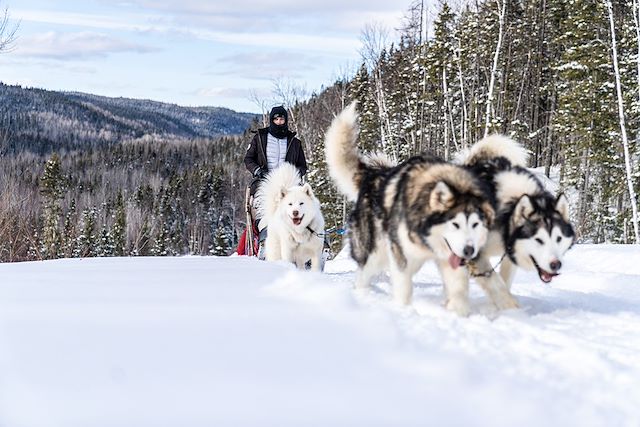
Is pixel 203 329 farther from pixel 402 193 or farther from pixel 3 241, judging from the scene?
pixel 3 241

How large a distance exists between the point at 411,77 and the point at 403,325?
90.6 ft

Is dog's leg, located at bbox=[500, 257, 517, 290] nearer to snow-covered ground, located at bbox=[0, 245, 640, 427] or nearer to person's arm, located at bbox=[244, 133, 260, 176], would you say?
snow-covered ground, located at bbox=[0, 245, 640, 427]

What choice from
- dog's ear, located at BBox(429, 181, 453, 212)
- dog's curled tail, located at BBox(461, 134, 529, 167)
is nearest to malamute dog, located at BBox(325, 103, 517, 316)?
dog's ear, located at BBox(429, 181, 453, 212)

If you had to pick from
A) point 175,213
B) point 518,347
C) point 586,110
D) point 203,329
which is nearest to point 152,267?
point 203,329

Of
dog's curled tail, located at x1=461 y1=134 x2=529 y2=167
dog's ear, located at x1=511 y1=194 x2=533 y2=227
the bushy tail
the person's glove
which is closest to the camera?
dog's ear, located at x1=511 y1=194 x2=533 y2=227

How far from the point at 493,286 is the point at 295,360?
78.6 inches

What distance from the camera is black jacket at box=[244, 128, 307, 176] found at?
8164mm

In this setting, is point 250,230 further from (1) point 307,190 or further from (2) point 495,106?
(2) point 495,106

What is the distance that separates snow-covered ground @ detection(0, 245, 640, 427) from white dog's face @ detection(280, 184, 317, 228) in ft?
8.59

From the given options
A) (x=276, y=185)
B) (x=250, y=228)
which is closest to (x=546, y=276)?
(x=276, y=185)

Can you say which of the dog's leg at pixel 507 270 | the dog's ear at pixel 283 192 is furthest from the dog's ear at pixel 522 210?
the dog's ear at pixel 283 192

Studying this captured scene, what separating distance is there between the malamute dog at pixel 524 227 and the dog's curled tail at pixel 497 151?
0.36 m

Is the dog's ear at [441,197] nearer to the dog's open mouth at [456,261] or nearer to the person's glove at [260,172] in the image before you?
the dog's open mouth at [456,261]

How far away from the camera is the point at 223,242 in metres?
59.9
